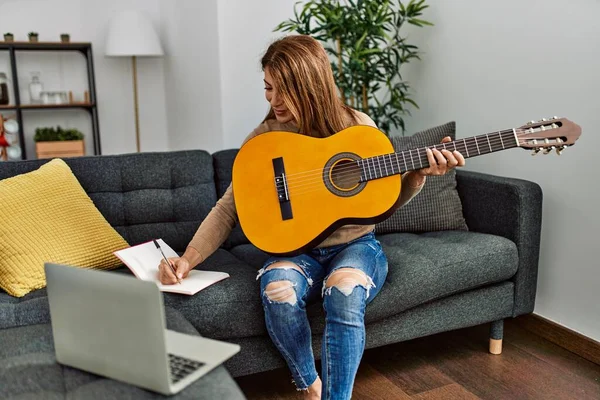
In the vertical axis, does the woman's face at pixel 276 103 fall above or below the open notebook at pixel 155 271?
above

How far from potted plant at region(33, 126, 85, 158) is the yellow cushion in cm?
224

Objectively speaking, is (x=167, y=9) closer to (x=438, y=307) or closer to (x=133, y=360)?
(x=438, y=307)

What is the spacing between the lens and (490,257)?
207 cm

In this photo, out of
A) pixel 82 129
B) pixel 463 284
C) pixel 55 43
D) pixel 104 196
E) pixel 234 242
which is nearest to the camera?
pixel 463 284

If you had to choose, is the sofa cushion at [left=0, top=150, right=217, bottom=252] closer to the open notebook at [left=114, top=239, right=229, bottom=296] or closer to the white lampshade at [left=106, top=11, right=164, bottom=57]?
the open notebook at [left=114, top=239, right=229, bottom=296]

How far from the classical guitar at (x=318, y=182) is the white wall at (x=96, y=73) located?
10.2 feet

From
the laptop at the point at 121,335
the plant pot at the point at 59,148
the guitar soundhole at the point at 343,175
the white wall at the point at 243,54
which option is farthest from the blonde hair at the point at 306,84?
the plant pot at the point at 59,148

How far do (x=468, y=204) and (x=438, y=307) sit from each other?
20.3 inches

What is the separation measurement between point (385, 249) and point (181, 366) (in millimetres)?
1121

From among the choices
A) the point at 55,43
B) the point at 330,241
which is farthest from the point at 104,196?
the point at 55,43

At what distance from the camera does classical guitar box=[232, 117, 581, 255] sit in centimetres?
173

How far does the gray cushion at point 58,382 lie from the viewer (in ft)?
3.60

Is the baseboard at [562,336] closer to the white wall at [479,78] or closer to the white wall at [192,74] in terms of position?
the white wall at [479,78]

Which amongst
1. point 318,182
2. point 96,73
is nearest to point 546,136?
point 318,182
